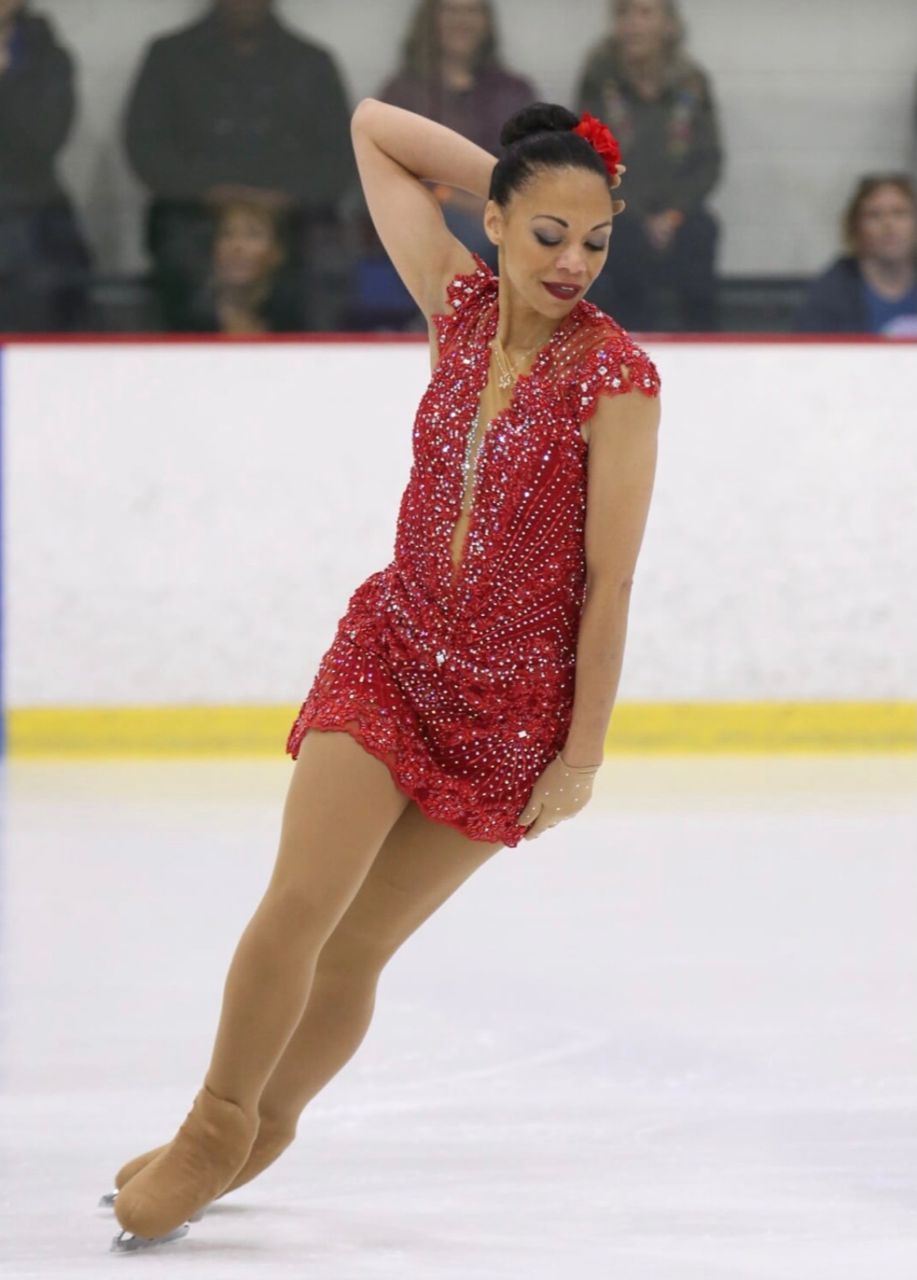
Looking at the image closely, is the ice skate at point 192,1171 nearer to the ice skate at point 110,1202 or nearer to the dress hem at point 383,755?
Result: the ice skate at point 110,1202

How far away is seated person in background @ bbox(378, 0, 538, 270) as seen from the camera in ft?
23.2

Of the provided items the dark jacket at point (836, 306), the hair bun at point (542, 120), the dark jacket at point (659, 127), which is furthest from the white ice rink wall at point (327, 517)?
the hair bun at point (542, 120)

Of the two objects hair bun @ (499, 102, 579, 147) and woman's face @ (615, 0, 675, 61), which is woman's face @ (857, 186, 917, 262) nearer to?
woman's face @ (615, 0, 675, 61)

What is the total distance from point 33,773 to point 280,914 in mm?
4124

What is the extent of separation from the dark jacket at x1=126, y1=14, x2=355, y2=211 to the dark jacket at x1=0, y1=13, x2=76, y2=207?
9.4 inches

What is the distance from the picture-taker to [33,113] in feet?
23.2

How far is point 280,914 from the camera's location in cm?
246

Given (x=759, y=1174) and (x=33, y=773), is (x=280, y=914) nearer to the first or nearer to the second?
(x=759, y=1174)

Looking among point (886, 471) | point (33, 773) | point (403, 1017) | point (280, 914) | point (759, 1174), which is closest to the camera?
point (280, 914)

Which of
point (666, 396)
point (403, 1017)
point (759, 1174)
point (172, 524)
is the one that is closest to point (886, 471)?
point (666, 396)

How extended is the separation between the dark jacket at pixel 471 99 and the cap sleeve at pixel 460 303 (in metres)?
4.52

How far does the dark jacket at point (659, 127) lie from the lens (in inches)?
282

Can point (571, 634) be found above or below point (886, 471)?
Result: above

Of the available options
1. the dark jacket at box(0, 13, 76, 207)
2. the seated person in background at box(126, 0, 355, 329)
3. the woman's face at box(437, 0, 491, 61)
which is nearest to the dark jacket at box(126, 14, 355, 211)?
the seated person in background at box(126, 0, 355, 329)
